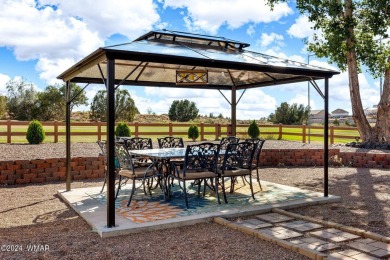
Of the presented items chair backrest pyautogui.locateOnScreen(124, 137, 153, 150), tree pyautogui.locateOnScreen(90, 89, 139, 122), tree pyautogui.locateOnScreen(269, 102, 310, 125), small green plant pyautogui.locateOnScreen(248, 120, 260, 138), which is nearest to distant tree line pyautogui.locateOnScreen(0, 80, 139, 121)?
tree pyautogui.locateOnScreen(90, 89, 139, 122)

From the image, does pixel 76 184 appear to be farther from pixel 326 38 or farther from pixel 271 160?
pixel 326 38

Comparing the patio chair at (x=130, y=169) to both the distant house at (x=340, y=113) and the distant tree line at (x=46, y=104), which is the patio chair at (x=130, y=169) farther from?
the distant house at (x=340, y=113)

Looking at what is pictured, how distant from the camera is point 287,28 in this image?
8.52 meters

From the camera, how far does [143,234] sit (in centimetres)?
403

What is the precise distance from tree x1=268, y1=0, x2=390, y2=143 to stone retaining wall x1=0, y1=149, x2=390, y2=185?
12.1 ft

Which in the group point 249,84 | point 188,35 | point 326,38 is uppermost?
point 326,38

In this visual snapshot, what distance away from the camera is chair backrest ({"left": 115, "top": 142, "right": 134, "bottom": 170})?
521cm

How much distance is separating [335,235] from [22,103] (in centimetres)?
2957

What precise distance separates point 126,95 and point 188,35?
2338cm

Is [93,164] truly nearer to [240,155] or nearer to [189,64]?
[240,155]

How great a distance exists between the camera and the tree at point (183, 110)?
30.3 m

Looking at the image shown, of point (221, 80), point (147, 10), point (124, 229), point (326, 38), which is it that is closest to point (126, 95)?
point (326, 38)

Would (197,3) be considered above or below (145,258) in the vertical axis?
above

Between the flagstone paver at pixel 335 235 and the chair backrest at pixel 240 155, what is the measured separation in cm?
181
